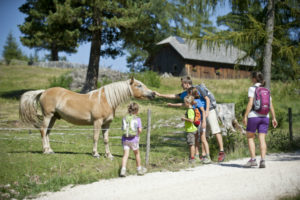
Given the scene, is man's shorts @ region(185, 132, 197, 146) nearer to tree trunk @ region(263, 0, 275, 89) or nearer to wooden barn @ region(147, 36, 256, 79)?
tree trunk @ region(263, 0, 275, 89)

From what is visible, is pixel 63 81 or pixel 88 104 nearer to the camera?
pixel 88 104

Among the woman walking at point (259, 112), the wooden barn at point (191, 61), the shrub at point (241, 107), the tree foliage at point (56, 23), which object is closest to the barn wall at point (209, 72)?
the wooden barn at point (191, 61)

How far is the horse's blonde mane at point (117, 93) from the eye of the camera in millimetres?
6633

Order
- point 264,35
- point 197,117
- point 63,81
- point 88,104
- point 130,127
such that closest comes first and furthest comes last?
point 130,127
point 197,117
point 88,104
point 264,35
point 63,81

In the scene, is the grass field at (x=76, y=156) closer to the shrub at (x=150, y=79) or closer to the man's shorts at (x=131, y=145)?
the man's shorts at (x=131, y=145)

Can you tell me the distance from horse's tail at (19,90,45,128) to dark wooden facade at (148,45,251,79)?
90.7ft

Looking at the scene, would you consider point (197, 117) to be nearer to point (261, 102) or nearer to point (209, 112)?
point (209, 112)

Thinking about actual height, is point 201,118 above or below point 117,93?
below

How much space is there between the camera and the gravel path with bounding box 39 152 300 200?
4020 mm

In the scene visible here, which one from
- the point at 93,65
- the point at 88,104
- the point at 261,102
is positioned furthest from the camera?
the point at 93,65

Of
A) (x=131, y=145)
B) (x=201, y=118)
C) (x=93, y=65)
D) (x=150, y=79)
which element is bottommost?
(x=131, y=145)

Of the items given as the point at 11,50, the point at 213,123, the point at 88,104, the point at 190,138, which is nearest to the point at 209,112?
the point at 213,123

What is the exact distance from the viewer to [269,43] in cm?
894

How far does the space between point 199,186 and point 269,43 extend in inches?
250
